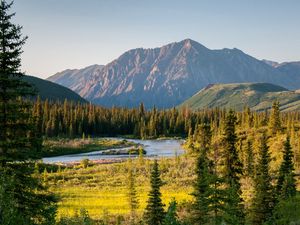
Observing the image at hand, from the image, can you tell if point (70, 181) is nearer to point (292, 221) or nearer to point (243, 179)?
point (243, 179)

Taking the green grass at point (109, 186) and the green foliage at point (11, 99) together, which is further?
the green grass at point (109, 186)

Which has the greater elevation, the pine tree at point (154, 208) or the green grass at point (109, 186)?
the pine tree at point (154, 208)

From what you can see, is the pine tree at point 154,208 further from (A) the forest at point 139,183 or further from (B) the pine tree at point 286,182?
(B) the pine tree at point 286,182

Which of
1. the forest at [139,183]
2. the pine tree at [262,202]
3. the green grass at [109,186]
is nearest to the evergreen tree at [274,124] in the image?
the forest at [139,183]

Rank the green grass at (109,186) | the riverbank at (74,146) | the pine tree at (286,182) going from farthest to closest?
the riverbank at (74,146) → the green grass at (109,186) → the pine tree at (286,182)

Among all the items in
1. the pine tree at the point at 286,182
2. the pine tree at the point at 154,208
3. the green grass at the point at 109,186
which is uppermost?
the pine tree at the point at 286,182

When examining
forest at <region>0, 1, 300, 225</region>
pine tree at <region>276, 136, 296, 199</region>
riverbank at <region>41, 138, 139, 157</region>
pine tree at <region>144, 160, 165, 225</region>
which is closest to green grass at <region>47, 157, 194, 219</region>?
forest at <region>0, 1, 300, 225</region>

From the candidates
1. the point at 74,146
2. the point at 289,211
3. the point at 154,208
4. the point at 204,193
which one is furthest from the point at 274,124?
the point at 289,211

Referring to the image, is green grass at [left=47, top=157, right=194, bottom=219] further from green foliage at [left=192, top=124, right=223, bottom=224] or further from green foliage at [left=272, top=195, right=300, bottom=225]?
green foliage at [left=272, top=195, right=300, bottom=225]

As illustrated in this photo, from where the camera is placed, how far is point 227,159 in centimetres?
3809

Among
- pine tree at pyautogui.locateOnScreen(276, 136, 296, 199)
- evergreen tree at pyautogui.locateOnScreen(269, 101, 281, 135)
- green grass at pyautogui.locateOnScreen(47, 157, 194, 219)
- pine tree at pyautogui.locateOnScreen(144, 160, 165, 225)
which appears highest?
evergreen tree at pyautogui.locateOnScreen(269, 101, 281, 135)

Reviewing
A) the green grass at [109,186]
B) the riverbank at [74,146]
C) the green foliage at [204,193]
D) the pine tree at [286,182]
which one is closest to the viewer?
the green foliage at [204,193]

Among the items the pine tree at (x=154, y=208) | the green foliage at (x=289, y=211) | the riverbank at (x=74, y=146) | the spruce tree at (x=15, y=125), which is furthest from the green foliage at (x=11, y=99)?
the riverbank at (x=74, y=146)

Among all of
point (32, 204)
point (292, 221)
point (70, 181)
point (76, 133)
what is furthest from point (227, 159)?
point (76, 133)
